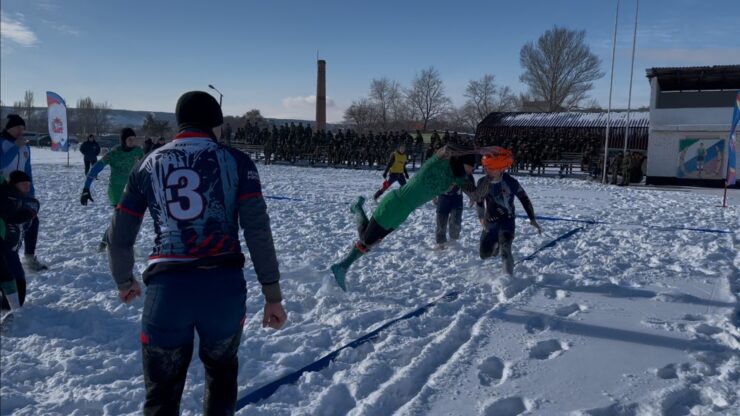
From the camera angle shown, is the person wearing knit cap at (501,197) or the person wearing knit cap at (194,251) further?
the person wearing knit cap at (501,197)

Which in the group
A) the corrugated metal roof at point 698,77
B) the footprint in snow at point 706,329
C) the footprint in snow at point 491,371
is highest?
the corrugated metal roof at point 698,77

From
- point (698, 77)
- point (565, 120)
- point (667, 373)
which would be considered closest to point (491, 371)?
point (667, 373)

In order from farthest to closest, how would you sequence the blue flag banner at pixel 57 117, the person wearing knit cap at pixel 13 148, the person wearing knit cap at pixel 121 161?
the blue flag banner at pixel 57 117, the person wearing knit cap at pixel 121 161, the person wearing knit cap at pixel 13 148

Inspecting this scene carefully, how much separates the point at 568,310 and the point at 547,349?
985 mm

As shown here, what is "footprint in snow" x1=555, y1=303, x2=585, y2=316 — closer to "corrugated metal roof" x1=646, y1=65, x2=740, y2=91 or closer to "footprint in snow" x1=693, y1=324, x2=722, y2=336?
"footprint in snow" x1=693, y1=324, x2=722, y2=336

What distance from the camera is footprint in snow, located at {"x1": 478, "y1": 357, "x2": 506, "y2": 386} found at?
339 centimetres

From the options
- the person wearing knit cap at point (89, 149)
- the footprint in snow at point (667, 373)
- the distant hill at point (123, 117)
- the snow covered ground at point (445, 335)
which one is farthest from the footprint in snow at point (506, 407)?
the distant hill at point (123, 117)

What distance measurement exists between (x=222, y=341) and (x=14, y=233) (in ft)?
11.5

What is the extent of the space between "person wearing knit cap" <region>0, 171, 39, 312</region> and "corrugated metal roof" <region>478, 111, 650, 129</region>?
34517 mm

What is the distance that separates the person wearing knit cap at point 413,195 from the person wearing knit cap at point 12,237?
2703 mm

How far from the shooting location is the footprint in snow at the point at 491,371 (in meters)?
3.39

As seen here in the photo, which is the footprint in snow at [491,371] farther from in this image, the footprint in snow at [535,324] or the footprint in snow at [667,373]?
the footprint in snow at [667,373]

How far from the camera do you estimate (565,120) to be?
1421 inches

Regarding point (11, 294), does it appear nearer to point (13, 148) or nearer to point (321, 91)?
point (13, 148)
